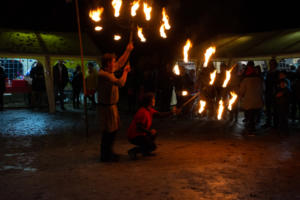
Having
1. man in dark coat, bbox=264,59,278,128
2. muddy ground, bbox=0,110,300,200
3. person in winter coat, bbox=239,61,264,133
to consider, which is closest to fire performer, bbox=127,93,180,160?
muddy ground, bbox=0,110,300,200

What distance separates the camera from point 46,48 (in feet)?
50.8

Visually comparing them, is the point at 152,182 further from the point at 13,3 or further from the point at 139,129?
the point at 13,3

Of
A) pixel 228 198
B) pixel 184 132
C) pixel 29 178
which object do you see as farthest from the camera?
pixel 184 132

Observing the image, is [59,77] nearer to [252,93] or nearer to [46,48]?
[46,48]

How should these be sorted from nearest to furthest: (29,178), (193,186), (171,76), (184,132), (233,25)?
1. (193,186)
2. (29,178)
3. (184,132)
4. (171,76)
5. (233,25)

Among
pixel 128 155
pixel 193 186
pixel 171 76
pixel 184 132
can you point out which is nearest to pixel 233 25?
pixel 171 76

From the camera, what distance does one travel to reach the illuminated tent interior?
14.7 metres

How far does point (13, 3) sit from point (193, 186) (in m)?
21.4

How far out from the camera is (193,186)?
15.9ft

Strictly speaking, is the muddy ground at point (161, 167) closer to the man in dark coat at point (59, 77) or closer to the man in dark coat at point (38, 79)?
the man in dark coat at point (59, 77)

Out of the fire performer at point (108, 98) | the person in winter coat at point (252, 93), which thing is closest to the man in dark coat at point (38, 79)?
the fire performer at point (108, 98)

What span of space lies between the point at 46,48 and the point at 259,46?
10.6 m

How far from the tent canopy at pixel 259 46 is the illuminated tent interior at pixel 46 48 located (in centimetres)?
644

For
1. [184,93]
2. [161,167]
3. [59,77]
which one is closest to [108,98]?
[161,167]
